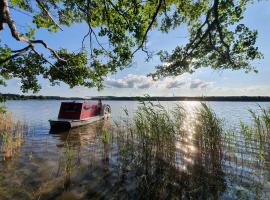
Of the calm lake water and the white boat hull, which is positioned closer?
the calm lake water

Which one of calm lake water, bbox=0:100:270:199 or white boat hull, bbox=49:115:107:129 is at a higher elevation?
white boat hull, bbox=49:115:107:129

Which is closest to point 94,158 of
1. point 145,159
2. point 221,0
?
point 145,159

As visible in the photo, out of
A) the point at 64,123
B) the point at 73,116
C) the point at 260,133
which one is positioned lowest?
the point at 64,123

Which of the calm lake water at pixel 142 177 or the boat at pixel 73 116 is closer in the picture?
the calm lake water at pixel 142 177

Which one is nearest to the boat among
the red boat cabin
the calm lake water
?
the red boat cabin

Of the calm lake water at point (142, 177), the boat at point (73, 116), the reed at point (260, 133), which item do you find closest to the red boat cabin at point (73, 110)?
the boat at point (73, 116)

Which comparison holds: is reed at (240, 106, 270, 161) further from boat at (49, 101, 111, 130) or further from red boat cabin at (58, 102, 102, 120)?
red boat cabin at (58, 102, 102, 120)

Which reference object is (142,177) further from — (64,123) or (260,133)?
(64,123)

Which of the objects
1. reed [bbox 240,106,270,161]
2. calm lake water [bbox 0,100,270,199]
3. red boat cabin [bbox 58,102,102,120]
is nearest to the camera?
calm lake water [bbox 0,100,270,199]

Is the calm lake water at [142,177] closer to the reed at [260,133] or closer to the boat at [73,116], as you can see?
the reed at [260,133]

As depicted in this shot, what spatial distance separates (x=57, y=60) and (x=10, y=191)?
5.27 m

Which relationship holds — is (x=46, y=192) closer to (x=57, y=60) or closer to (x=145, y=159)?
(x=145, y=159)

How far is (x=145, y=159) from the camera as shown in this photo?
8547mm

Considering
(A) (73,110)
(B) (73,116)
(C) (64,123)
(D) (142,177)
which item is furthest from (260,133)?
(A) (73,110)
